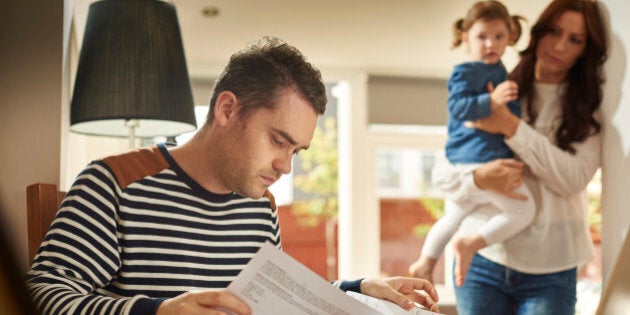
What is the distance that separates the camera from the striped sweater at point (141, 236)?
0.86 metres

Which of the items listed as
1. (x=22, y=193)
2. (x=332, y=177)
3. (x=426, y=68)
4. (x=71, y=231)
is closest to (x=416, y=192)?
(x=332, y=177)

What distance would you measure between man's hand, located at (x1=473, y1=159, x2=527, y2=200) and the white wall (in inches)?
8.2

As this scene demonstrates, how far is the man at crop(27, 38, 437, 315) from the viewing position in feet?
3.01

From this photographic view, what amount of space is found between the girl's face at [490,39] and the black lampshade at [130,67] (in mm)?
885

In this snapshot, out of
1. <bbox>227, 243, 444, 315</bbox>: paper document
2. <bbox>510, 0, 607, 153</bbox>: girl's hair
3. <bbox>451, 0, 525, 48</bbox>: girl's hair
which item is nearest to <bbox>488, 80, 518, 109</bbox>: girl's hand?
<bbox>510, 0, 607, 153</bbox>: girl's hair

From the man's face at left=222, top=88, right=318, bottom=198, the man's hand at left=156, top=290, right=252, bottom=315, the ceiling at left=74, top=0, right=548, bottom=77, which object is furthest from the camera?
the ceiling at left=74, top=0, right=548, bottom=77

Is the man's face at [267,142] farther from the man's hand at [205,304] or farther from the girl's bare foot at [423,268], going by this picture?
the girl's bare foot at [423,268]

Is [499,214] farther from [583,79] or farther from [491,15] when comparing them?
[491,15]

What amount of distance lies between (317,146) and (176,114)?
496 cm

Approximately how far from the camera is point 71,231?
0.88 m

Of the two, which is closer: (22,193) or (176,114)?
(22,193)

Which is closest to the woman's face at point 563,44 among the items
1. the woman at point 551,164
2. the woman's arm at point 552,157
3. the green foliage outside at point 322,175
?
the woman at point 551,164

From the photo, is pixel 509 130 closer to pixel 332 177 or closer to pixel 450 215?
pixel 450 215

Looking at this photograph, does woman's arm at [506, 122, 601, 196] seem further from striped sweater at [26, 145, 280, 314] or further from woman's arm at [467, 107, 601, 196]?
striped sweater at [26, 145, 280, 314]
